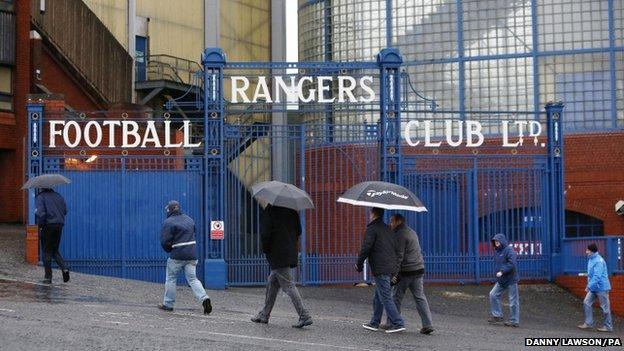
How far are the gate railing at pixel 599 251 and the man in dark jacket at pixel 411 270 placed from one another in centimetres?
645

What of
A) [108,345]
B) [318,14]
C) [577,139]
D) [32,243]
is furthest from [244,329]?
[318,14]

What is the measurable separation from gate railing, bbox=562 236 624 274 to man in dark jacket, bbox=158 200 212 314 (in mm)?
8321

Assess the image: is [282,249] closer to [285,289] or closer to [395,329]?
[285,289]

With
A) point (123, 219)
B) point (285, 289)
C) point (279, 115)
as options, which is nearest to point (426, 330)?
point (285, 289)

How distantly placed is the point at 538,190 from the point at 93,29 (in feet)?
49.5

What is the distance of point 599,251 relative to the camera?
776 inches

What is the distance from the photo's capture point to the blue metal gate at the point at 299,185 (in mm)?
19500

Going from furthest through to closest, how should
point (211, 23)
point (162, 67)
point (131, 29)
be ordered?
1. point (211, 23)
2. point (162, 67)
3. point (131, 29)

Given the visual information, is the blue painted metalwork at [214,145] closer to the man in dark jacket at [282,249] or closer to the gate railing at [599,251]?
the man in dark jacket at [282,249]

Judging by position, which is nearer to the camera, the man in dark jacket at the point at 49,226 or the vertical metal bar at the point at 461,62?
the man in dark jacket at the point at 49,226

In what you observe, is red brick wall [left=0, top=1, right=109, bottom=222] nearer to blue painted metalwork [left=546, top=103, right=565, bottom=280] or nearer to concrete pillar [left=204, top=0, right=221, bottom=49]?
concrete pillar [left=204, top=0, right=221, bottom=49]

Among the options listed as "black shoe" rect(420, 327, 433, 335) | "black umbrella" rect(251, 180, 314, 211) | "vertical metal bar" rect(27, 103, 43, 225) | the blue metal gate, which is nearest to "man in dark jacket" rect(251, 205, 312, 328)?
"black umbrella" rect(251, 180, 314, 211)

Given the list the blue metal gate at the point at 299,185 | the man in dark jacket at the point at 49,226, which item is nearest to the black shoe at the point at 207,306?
the man in dark jacket at the point at 49,226

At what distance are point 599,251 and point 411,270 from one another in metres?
6.82
